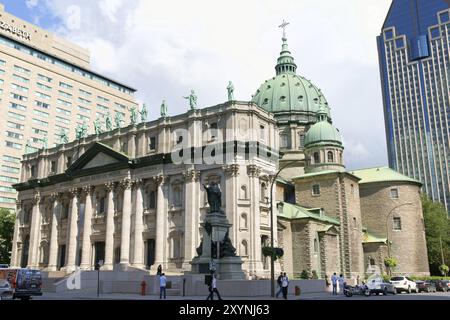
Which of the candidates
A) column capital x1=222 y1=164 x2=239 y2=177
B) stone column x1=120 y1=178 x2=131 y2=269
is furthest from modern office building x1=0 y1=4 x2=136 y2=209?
column capital x1=222 y1=164 x2=239 y2=177

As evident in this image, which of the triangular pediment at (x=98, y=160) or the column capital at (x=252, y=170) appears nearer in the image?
the column capital at (x=252, y=170)

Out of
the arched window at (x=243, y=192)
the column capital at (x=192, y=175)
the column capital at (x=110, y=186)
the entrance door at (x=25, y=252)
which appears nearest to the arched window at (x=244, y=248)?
the arched window at (x=243, y=192)

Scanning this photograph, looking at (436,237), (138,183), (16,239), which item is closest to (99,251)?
(138,183)

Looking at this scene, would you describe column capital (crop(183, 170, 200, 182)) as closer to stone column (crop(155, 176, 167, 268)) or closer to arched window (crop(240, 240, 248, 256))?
stone column (crop(155, 176, 167, 268))

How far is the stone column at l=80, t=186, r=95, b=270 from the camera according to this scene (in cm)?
6109

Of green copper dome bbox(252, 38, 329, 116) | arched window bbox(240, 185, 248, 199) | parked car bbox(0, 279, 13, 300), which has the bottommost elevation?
parked car bbox(0, 279, 13, 300)

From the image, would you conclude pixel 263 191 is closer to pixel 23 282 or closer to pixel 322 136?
pixel 322 136

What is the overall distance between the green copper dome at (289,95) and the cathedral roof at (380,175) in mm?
16164

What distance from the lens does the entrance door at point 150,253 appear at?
2227 inches

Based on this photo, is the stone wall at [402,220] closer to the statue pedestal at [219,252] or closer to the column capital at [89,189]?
Result: the statue pedestal at [219,252]

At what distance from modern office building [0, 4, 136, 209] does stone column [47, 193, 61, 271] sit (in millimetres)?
22651

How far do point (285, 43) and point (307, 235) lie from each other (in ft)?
175

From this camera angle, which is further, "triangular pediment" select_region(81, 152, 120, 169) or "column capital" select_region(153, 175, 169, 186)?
"triangular pediment" select_region(81, 152, 120, 169)
